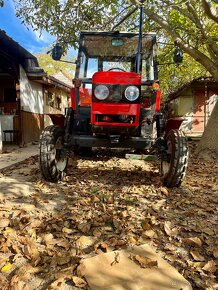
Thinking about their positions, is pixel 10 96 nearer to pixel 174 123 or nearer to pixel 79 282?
pixel 174 123

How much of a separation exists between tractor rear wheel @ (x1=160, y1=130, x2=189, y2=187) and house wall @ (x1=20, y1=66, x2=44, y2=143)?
9370mm

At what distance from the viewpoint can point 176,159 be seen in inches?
183

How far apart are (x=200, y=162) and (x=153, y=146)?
135 inches

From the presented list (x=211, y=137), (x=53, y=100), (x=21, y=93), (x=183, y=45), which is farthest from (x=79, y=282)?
(x=53, y=100)

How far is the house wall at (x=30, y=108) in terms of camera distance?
1320 centimetres

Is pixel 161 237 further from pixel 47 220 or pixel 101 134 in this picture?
pixel 101 134

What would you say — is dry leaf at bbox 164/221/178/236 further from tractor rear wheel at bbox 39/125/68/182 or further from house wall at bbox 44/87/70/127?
house wall at bbox 44/87/70/127

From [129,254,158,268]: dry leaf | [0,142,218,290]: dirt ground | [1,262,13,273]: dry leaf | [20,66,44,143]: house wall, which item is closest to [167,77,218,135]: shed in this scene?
[20,66,44,143]: house wall

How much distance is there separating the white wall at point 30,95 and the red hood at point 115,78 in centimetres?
940

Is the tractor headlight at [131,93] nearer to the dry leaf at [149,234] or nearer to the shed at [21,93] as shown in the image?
the dry leaf at [149,234]

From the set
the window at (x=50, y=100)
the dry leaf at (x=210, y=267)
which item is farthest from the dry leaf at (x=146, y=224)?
Answer: the window at (x=50, y=100)

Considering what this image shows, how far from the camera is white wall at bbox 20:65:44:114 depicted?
43.5ft

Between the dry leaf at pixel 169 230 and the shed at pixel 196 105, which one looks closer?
the dry leaf at pixel 169 230

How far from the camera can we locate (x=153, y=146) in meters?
4.95
